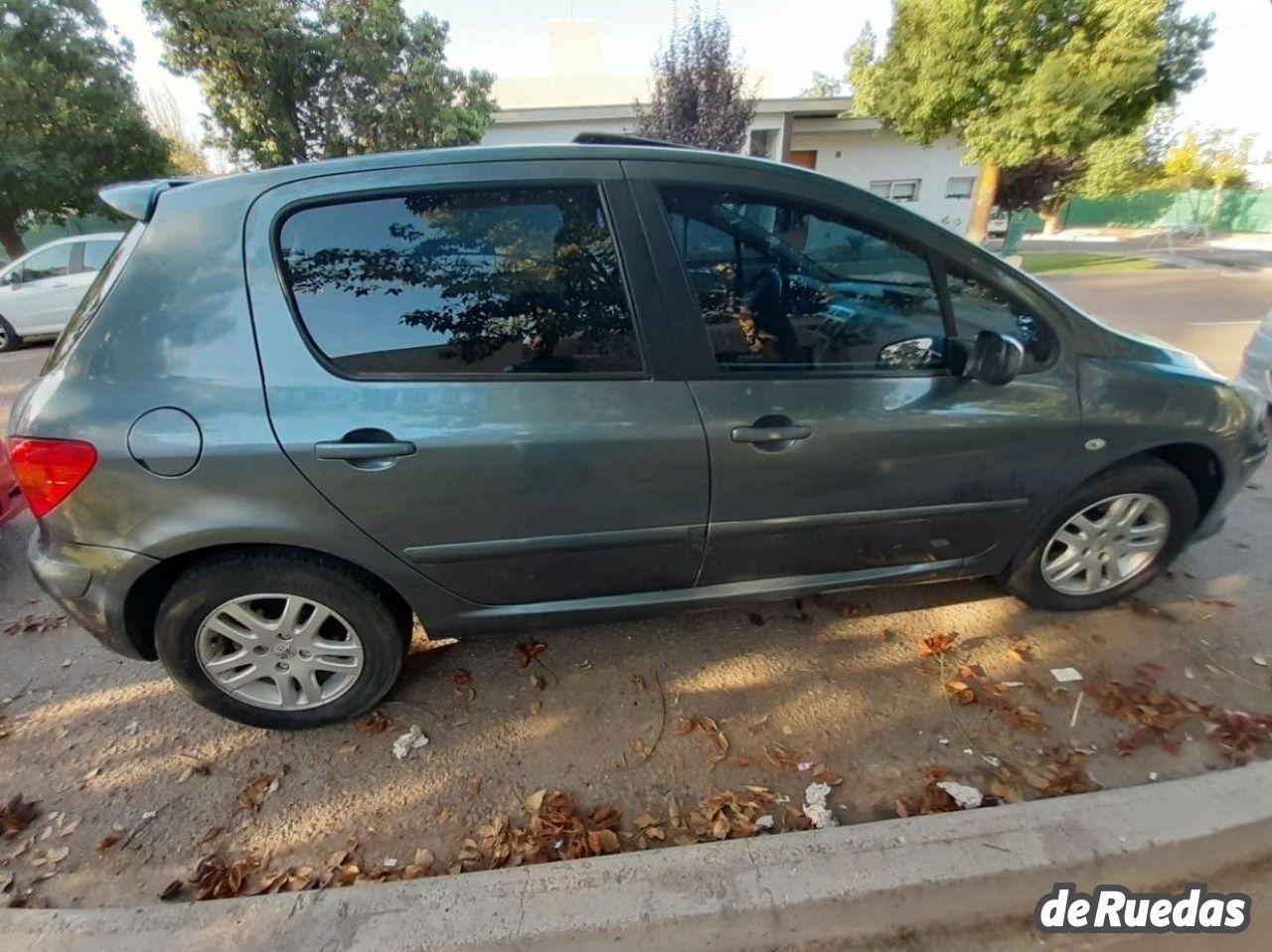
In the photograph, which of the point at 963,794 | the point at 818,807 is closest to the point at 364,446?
the point at 818,807

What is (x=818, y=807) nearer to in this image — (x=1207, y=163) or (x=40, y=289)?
(x=40, y=289)

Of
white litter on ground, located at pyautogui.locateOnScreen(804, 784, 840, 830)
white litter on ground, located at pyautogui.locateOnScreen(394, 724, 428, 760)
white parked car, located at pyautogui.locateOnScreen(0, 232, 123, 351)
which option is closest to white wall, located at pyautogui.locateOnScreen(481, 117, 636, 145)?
white parked car, located at pyautogui.locateOnScreen(0, 232, 123, 351)

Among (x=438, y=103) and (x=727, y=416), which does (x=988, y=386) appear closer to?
(x=727, y=416)

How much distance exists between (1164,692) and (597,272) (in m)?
2.48

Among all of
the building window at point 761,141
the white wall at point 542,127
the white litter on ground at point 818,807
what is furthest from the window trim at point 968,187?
the white litter on ground at point 818,807

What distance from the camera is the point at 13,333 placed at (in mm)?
8891

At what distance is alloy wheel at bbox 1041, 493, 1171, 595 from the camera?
97.2 inches

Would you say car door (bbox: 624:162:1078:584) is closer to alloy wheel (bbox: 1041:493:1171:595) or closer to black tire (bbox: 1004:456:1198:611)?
black tire (bbox: 1004:456:1198:611)

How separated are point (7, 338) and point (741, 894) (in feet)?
39.8

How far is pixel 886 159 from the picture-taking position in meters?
18.8

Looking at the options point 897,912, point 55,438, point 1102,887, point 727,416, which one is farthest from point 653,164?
point 1102,887

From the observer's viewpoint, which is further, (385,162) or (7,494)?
(7,494)

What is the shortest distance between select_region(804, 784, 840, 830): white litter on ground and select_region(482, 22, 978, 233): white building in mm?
13905

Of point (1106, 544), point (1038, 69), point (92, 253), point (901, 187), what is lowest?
point (1106, 544)
